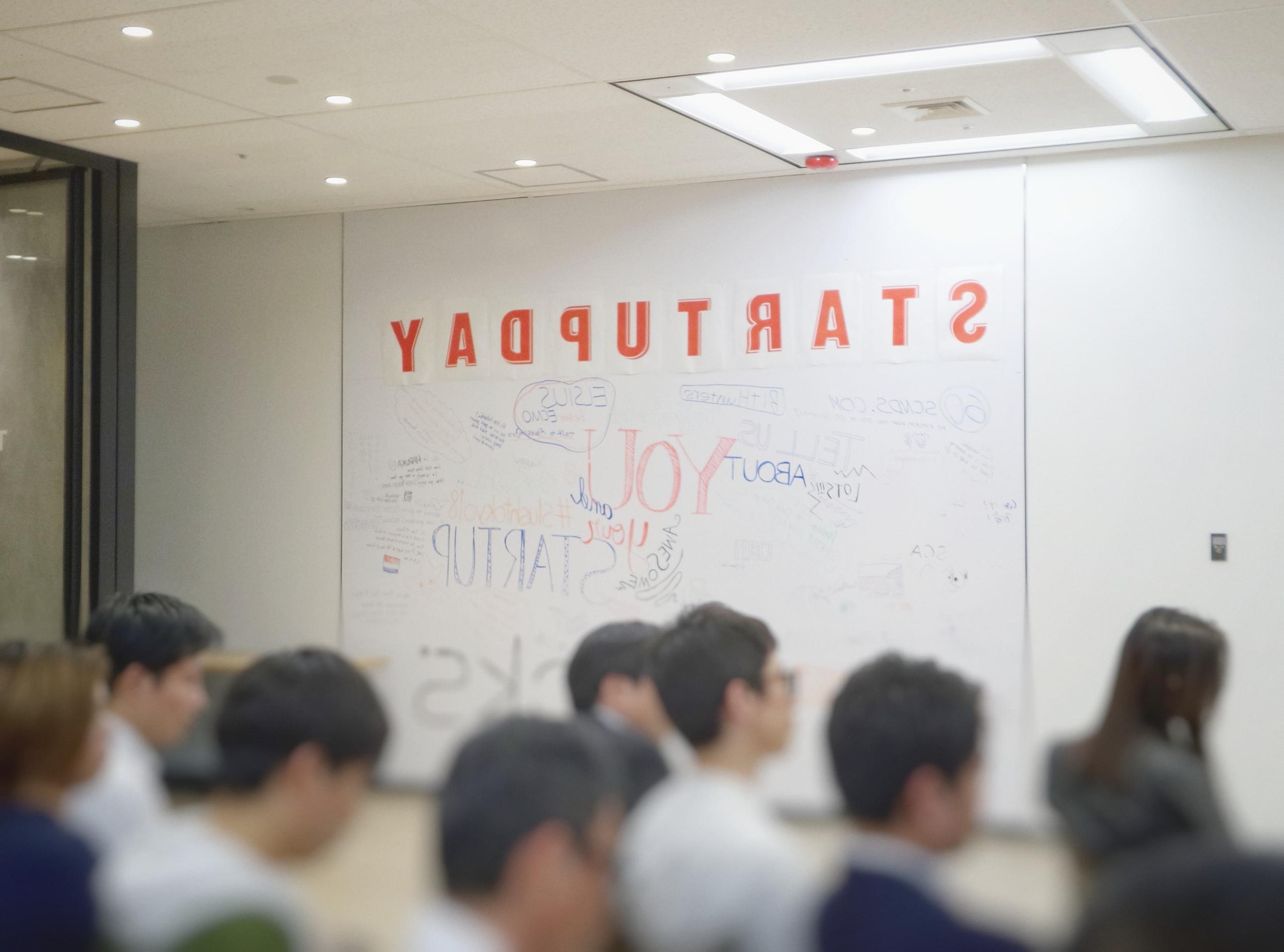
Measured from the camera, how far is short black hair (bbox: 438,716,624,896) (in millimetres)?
1289

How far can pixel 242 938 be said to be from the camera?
1261 mm

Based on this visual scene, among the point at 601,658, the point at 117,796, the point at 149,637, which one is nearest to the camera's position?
the point at 117,796

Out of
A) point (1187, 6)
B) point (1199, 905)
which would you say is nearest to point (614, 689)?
point (1199, 905)

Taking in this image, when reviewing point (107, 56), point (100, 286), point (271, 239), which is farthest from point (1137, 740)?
point (271, 239)

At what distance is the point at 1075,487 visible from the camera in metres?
4.89

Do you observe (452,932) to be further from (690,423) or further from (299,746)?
(690,423)

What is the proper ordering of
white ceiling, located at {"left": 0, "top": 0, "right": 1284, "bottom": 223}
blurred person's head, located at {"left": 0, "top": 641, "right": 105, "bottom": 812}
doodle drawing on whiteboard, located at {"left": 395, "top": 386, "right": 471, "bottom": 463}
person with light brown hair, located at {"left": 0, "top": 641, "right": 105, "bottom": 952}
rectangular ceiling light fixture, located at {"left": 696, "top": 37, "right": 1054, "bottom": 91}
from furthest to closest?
doodle drawing on whiteboard, located at {"left": 395, "top": 386, "right": 471, "bottom": 463}
rectangular ceiling light fixture, located at {"left": 696, "top": 37, "right": 1054, "bottom": 91}
white ceiling, located at {"left": 0, "top": 0, "right": 1284, "bottom": 223}
blurred person's head, located at {"left": 0, "top": 641, "right": 105, "bottom": 812}
person with light brown hair, located at {"left": 0, "top": 641, "right": 105, "bottom": 952}

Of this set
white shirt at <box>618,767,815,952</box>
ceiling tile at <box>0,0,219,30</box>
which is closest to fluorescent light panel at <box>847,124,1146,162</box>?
ceiling tile at <box>0,0,219,30</box>

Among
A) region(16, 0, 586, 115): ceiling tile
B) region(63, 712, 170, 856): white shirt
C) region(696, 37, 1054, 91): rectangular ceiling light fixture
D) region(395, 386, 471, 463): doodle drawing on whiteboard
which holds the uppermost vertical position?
region(696, 37, 1054, 91): rectangular ceiling light fixture

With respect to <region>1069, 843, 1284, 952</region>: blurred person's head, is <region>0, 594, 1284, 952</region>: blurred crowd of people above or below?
below

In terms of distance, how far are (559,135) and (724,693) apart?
117 inches

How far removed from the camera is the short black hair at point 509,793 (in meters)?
1.29

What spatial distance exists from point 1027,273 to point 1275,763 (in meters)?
1.92

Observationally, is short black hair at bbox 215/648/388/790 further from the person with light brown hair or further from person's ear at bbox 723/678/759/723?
person's ear at bbox 723/678/759/723
